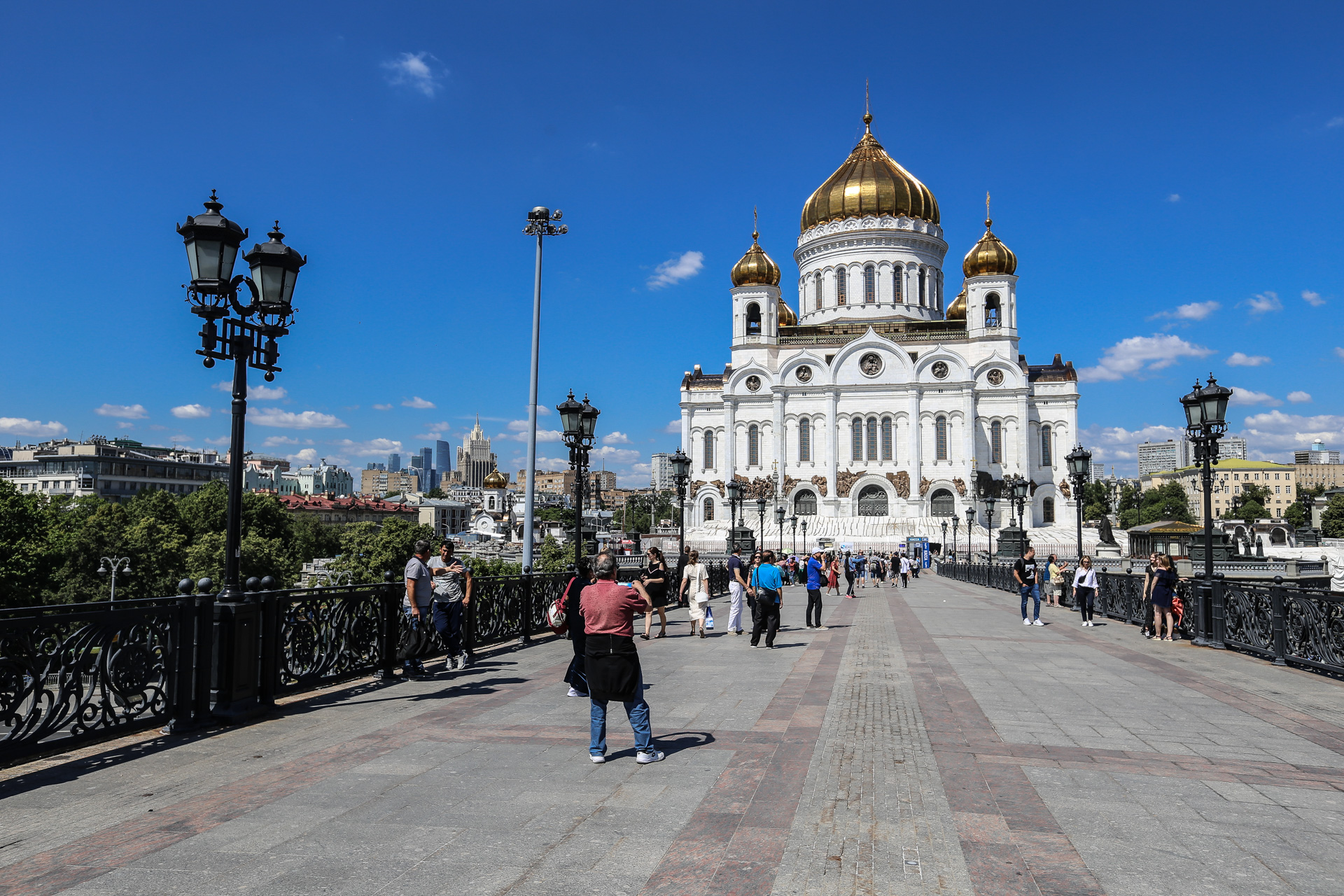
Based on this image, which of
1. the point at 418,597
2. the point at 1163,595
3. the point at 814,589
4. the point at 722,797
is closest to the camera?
the point at 722,797

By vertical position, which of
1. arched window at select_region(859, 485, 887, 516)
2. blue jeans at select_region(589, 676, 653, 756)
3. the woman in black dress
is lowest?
blue jeans at select_region(589, 676, 653, 756)

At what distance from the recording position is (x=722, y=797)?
5266 mm

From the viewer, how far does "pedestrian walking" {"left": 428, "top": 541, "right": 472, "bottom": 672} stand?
32.9ft

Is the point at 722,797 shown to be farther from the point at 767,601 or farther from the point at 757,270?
the point at 757,270

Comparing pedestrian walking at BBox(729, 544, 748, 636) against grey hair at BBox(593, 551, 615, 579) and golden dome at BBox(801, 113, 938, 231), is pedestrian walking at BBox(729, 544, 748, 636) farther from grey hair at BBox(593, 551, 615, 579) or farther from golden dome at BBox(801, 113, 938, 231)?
golden dome at BBox(801, 113, 938, 231)

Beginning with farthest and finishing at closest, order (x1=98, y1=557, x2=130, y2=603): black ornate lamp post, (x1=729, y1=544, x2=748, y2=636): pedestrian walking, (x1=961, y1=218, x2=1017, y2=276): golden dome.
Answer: (x1=961, y1=218, x2=1017, y2=276): golden dome → (x1=98, y1=557, x2=130, y2=603): black ornate lamp post → (x1=729, y1=544, x2=748, y2=636): pedestrian walking

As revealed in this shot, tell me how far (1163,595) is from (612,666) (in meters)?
11.5

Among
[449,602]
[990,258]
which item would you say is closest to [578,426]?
[449,602]

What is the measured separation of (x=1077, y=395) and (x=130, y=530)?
65.0 meters

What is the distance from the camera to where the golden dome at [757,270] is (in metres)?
70.1

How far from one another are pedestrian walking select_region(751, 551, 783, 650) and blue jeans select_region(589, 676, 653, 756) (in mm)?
7210

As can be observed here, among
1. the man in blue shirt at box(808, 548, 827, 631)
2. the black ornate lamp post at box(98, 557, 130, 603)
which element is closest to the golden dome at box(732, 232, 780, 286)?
the black ornate lamp post at box(98, 557, 130, 603)

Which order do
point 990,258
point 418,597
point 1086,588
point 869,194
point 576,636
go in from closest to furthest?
point 576,636 < point 418,597 < point 1086,588 < point 990,258 < point 869,194

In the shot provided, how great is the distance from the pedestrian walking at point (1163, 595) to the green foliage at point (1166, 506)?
112049mm
